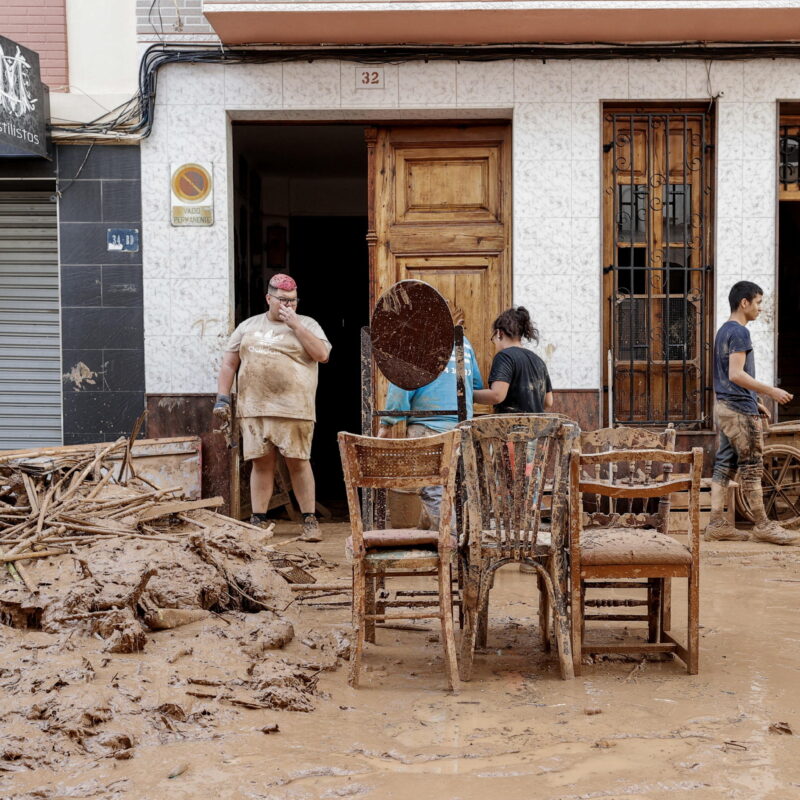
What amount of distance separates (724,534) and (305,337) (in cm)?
375

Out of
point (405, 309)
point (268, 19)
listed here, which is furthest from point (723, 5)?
point (405, 309)

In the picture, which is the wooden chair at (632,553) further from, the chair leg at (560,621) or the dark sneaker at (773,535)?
the dark sneaker at (773,535)

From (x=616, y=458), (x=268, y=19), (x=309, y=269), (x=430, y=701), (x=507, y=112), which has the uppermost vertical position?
(x=268, y=19)

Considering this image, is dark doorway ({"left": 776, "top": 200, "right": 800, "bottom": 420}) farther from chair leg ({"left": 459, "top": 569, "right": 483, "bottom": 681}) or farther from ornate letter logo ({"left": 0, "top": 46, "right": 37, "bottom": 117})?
chair leg ({"left": 459, "top": 569, "right": 483, "bottom": 681})

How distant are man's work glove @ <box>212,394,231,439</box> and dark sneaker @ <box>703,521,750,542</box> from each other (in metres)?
4.06

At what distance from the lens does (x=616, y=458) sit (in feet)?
14.6

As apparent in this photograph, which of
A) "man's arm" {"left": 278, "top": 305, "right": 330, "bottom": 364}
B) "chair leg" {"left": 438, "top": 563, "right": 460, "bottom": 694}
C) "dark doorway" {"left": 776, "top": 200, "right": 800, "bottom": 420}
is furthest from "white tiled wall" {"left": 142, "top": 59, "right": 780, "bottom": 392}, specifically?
"dark doorway" {"left": 776, "top": 200, "right": 800, "bottom": 420}

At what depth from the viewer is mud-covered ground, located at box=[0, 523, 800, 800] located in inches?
130

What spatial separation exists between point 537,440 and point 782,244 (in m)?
11.2

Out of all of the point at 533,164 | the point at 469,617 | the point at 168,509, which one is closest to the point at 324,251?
the point at 533,164

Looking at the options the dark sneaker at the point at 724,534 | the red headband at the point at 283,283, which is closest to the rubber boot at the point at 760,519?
the dark sneaker at the point at 724,534

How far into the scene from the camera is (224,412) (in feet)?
26.7

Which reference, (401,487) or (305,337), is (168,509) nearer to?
(305,337)

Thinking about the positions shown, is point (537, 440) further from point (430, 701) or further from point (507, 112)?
point (507, 112)
